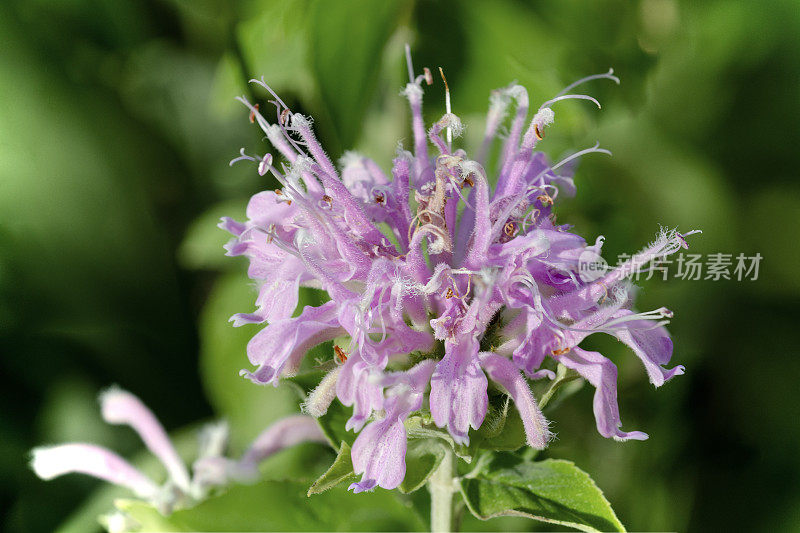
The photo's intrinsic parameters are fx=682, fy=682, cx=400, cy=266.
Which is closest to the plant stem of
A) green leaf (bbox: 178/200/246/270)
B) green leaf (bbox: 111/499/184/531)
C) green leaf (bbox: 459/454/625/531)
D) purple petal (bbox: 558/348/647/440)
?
green leaf (bbox: 459/454/625/531)

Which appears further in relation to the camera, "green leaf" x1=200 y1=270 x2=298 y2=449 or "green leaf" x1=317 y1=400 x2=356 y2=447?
"green leaf" x1=200 y1=270 x2=298 y2=449

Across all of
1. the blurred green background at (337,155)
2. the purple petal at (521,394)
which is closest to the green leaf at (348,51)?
the blurred green background at (337,155)

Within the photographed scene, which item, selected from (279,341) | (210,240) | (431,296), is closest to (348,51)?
(210,240)

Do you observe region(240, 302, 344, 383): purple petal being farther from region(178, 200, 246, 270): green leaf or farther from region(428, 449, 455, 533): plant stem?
region(178, 200, 246, 270): green leaf

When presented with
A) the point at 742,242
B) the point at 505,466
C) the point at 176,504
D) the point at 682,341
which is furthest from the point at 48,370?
the point at 742,242

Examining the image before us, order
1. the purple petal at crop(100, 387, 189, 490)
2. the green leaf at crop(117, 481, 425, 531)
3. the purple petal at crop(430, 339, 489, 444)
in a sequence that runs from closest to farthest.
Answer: the purple petal at crop(430, 339, 489, 444), the green leaf at crop(117, 481, 425, 531), the purple petal at crop(100, 387, 189, 490)

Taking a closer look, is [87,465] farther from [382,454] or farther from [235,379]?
[382,454]

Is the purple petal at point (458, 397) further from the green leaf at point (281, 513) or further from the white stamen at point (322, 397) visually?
the green leaf at point (281, 513)
